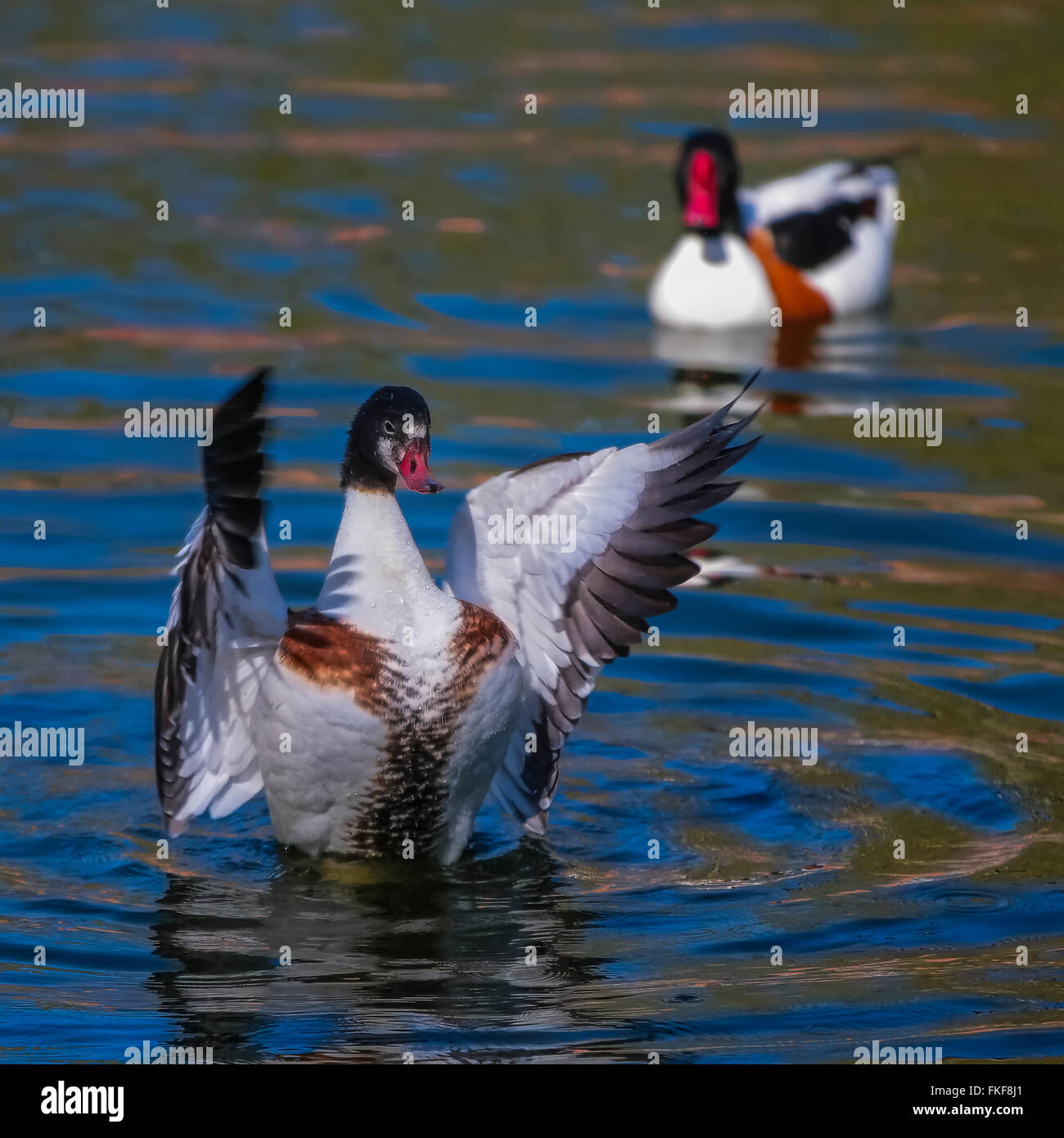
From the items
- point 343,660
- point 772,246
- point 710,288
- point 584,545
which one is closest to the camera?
point 343,660

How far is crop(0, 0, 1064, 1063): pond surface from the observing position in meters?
6.29

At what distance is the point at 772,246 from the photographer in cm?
1451

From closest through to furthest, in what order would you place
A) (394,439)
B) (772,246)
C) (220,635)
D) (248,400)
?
(248,400) < (394,439) < (220,635) < (772,246)

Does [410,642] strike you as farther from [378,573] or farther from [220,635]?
[220,635]

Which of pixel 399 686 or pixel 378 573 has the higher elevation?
pixel 378 573

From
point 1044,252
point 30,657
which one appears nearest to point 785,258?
point 1044,252

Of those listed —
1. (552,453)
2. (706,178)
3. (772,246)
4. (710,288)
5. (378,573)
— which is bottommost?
(378,573)

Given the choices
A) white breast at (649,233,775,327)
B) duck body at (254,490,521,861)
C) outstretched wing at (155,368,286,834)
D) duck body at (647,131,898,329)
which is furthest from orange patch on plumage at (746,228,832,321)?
outstretched wing at (155,368,286,834)

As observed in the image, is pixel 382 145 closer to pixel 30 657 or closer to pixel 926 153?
pixel 926 153

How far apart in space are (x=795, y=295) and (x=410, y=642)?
8.15 meters

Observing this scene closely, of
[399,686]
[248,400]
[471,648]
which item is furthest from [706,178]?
[248,400]

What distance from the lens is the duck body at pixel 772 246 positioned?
1370 centimetres

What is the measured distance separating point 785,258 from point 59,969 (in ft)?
31.0

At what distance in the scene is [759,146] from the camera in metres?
17.4
